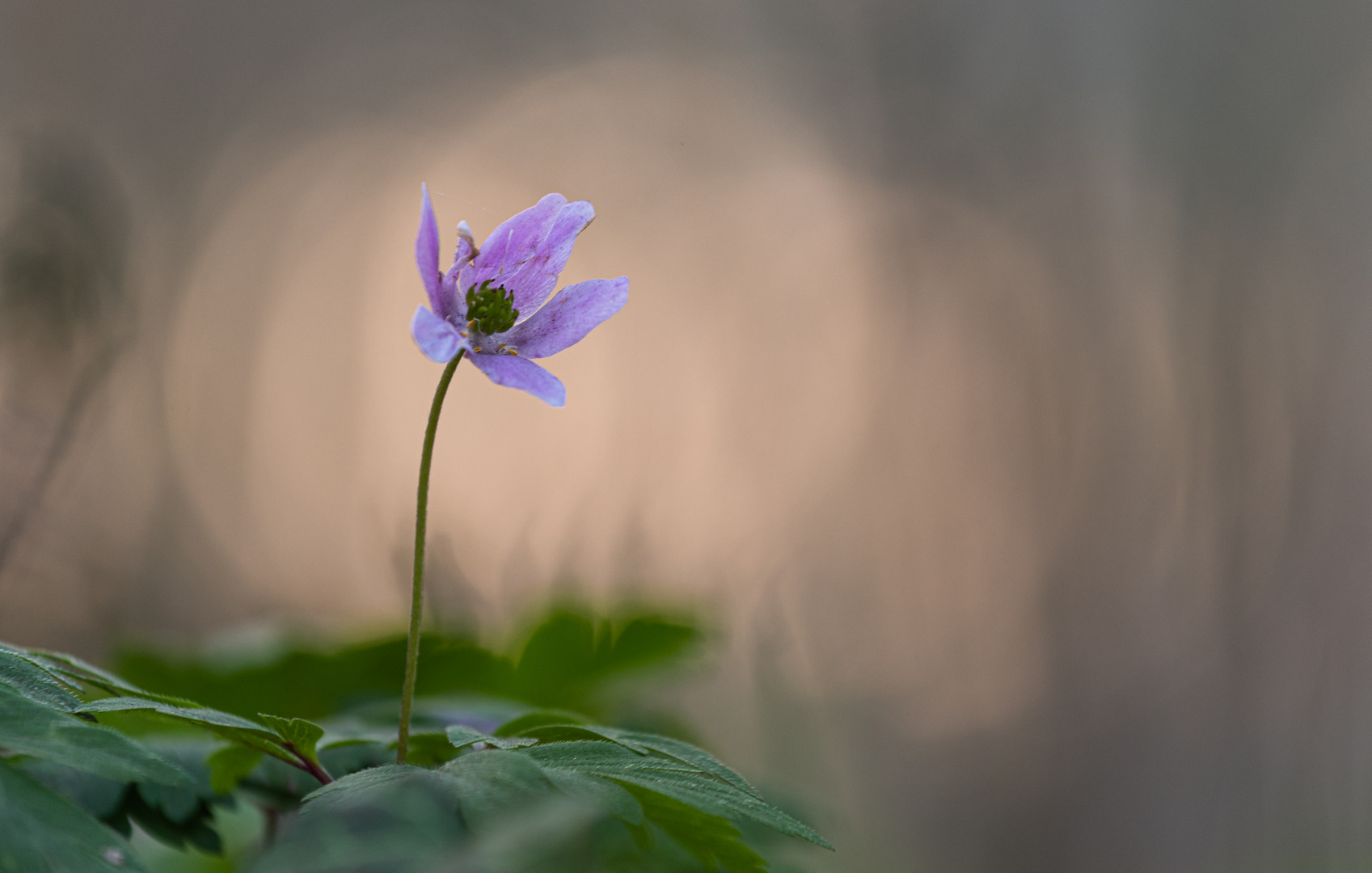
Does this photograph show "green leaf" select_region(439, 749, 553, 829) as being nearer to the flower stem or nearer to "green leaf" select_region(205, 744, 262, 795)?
the flower stem

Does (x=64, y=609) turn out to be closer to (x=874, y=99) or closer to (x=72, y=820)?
(x=72, y=820)

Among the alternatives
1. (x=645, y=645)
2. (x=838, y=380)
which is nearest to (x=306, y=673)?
(x=645, y=645)

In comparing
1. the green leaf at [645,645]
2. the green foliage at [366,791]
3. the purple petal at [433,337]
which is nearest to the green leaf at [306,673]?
the green leaf at [645,645]

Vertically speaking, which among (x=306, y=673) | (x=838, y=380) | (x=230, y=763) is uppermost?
(x=838, y=380)

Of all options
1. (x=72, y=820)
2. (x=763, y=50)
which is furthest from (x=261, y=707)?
(x=763, y=50)

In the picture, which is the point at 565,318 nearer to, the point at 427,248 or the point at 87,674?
the point at 427,248
